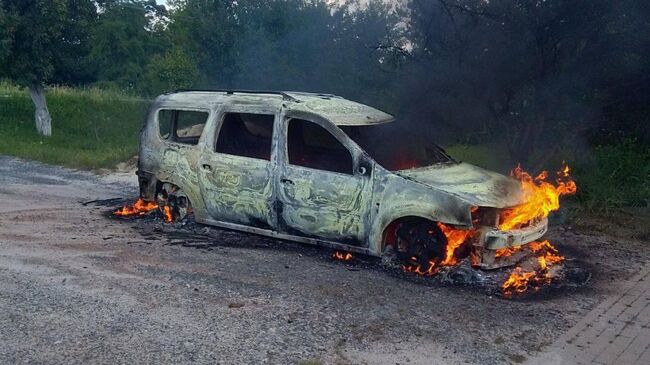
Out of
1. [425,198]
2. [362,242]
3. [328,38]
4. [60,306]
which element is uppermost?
[328,38]

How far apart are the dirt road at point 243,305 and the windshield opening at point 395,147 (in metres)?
1.20

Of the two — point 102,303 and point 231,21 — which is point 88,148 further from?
point 102,303

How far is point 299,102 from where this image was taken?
6.95 m

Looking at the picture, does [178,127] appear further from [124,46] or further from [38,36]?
[124,46]

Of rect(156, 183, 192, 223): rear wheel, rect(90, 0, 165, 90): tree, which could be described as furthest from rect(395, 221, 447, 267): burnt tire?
rect(90, 0, 165, 90): tree

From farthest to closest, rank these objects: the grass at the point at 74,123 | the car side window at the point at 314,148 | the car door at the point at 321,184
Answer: the grass at the point at 74,123 < the car side window at the point at 314,148 < the car door at the point at 321,184

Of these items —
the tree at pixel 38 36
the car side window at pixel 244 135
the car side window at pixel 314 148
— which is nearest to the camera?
the car side window at pixel 314 148

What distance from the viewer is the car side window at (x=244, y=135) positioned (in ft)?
23.7

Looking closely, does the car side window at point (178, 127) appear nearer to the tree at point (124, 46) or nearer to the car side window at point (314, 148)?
the car side window at point (314, 148)

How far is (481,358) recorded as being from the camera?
445cm

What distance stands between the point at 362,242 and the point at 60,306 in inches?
117

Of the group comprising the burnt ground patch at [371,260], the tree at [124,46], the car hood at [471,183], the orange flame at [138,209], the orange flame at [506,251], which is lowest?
the burnt ground patch at [371,260]

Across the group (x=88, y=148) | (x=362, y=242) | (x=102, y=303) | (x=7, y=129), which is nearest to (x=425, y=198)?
(x=362, y=242)

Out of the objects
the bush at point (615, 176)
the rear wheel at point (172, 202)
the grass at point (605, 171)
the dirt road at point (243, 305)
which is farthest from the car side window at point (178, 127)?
the bush at point (615, 176)
